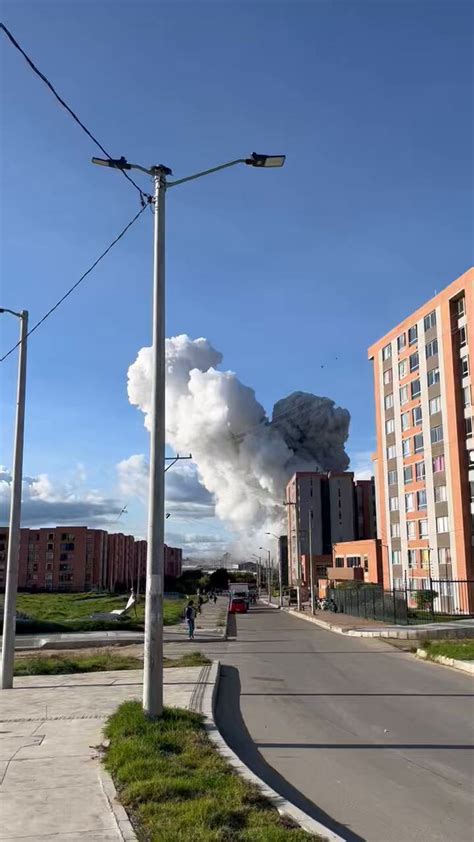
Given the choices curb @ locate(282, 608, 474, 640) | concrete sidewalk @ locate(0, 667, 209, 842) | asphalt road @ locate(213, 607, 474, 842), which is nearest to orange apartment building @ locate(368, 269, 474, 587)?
curb @ locate(282, 608, 474, 640)

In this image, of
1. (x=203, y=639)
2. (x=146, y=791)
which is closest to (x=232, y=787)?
(x=146, y=791)

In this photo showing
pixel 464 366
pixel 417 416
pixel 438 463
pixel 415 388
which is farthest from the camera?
pixel 415 388

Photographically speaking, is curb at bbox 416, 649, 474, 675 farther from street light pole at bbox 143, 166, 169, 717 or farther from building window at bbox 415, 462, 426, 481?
building window at bbox 415, 462, 426, 481

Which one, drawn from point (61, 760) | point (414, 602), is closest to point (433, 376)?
point (414, 602)

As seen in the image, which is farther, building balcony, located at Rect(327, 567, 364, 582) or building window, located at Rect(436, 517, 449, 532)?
building balcony, located at Rect(327, 567, 364, 582)

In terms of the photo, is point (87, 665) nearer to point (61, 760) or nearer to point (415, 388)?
point (61, 760)

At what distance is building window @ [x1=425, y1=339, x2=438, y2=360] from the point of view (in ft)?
161

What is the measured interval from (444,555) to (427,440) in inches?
323

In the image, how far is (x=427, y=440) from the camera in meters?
50.2

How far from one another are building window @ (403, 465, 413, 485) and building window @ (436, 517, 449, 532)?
5.32 meters

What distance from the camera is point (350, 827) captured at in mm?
5895

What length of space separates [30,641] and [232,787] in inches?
1033

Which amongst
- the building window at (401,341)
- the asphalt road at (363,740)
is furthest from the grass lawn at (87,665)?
the building window at (401,341)

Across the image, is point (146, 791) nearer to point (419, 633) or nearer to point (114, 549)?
point (419, 633)
